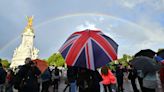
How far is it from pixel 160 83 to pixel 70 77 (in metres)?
2.33

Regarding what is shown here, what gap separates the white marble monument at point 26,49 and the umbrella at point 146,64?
105035 millimetres

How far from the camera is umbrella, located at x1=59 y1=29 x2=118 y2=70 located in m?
7.16

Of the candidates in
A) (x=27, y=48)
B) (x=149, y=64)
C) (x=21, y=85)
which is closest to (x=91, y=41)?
(x=149, y=64)

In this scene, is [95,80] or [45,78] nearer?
[95,80]

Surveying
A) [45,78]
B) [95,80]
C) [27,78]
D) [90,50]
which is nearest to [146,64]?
[95,80]

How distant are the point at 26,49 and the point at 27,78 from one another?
4289 inches

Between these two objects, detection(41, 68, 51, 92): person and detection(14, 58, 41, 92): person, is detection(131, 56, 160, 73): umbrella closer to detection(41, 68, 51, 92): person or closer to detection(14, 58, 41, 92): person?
detection(14, 58, 41, 92): person

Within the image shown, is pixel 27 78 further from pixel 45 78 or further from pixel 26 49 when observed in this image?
pixel 26 49

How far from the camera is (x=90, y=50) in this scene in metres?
7.14

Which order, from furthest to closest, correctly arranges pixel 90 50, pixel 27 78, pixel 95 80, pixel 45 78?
pixel 45 78 → pixel 27 78 → pixel 95 80 → pixel 90 50

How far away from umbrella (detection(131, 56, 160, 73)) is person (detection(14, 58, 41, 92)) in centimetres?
246

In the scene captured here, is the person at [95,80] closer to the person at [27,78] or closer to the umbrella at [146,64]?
the umbrella at [146,64]

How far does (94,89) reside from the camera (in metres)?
7.95

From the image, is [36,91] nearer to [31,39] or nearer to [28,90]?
[28,90]
